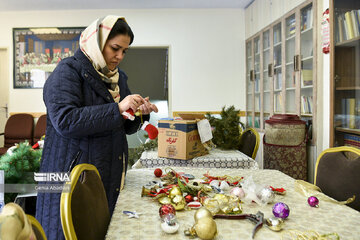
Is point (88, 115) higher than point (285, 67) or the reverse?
the reverse

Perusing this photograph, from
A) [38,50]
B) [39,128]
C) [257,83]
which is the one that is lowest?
[39,128]

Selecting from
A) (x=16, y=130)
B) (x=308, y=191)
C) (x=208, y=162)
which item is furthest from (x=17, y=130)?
(x=308, y=191)

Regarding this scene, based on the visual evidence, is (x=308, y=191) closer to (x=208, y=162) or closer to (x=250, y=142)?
(x=208, y=162)

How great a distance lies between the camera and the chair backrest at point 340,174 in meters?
1.19

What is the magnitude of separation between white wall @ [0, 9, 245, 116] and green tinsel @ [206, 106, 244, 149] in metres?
3.06

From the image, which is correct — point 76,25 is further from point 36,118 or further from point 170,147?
point 170,147

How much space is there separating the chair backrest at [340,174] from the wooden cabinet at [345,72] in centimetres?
120

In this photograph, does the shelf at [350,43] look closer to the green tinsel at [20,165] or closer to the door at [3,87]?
the green tinsel at [20,165]

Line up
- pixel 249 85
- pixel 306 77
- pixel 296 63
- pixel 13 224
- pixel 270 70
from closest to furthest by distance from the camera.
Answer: pixel 13 224 → pixel 306 77 → pixel 296 63 → pixel 270 70 → pixel 249 85

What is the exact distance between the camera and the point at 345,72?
8.02ft

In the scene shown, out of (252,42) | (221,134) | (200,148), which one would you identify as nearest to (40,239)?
(200,148)

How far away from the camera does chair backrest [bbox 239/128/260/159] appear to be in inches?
93.6

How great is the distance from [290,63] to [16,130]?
476 cm

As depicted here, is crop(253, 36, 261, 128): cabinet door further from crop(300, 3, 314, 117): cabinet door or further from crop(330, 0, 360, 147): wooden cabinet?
crop(330, 0, 360, 147): wooden cabinet
